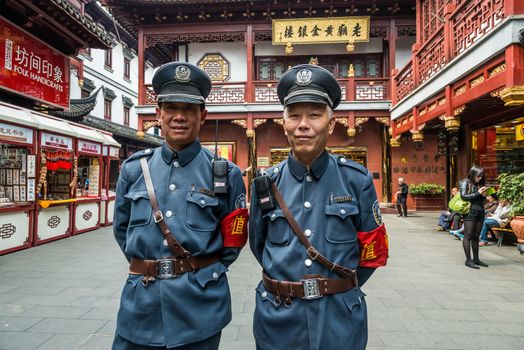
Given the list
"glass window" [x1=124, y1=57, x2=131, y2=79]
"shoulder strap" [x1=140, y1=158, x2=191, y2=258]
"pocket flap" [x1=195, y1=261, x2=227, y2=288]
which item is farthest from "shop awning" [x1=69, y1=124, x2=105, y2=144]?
"glass window" [x1=124, y1=57, x2=131, y2=79]

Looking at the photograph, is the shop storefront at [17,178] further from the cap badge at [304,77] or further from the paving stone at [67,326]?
the cap badge at [304,77]

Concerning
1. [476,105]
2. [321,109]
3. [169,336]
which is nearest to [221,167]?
[321,109]

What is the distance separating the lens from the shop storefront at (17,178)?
20.7 feet

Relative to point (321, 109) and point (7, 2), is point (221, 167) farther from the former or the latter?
point (7, 2)

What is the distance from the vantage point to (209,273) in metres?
1.81

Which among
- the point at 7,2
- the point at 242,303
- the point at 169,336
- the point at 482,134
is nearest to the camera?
the point at 169,336

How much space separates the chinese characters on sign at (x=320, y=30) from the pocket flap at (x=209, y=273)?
41.5 ft

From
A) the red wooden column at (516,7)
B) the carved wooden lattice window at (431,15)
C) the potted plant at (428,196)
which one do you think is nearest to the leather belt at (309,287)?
the red wooden column at (516,7)

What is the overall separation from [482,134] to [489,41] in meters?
5.16

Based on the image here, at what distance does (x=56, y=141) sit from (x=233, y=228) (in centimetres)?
747

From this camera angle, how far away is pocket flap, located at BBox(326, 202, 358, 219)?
1.68m

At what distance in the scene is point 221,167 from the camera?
192cm

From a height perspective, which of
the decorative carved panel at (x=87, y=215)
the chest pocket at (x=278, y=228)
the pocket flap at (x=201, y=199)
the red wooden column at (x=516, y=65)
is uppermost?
the red wooden column at (x=516, y=65)

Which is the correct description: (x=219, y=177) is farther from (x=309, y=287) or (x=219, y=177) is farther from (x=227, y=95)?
(x=227, y=95)
